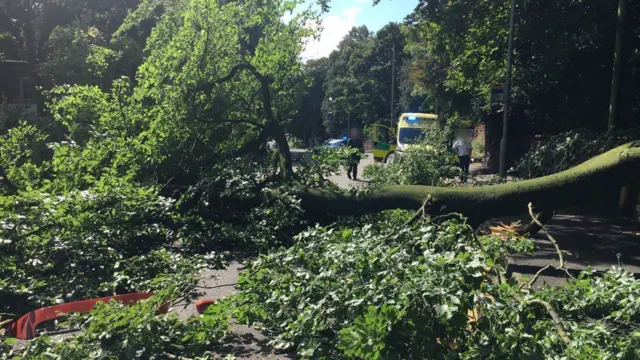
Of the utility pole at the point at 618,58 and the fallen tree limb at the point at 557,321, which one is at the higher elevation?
the utility pole at the point at 618,58

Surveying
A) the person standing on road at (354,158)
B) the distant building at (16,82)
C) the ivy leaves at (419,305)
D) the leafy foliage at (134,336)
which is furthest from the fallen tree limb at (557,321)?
the distant building at (16,82)

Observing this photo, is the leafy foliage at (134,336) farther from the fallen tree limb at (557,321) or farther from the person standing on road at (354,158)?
the person standing on road at (354,158)

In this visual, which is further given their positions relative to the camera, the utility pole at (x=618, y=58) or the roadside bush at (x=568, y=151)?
the utility pole at (x=618, y=58)

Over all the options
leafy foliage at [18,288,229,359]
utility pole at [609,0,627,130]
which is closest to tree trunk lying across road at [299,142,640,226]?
leafy foliage at [18,288,229,359]

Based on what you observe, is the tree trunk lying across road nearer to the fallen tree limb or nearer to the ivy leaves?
the ivy leaves

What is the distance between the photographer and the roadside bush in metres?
7.94

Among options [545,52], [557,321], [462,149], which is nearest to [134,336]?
[557,321]

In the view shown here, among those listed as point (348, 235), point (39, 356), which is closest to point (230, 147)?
point (348, 235)

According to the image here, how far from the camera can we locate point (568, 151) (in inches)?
327

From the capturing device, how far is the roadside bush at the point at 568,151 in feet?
26.1

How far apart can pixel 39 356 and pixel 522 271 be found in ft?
16.0

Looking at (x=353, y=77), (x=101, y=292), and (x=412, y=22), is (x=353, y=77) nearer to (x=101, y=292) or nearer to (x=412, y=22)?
(x=412, y=22)

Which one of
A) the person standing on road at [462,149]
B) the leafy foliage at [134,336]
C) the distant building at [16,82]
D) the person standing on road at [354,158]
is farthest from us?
the distant building at [16,82]

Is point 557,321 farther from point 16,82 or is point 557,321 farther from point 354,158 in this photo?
point 16,82
